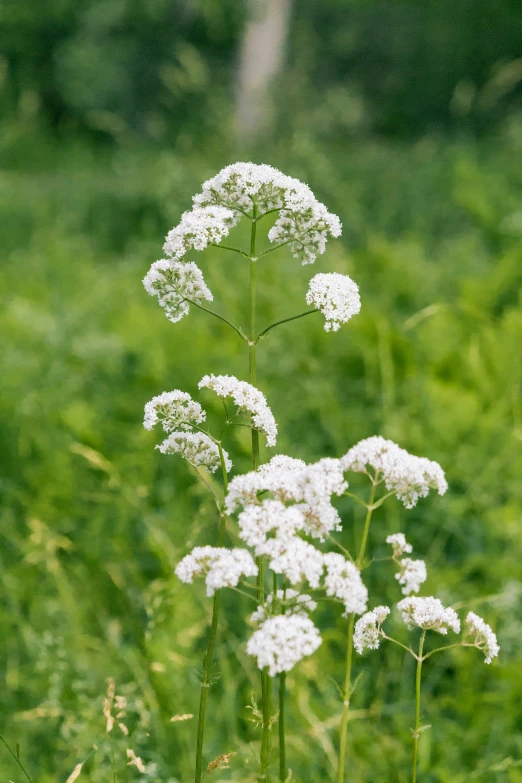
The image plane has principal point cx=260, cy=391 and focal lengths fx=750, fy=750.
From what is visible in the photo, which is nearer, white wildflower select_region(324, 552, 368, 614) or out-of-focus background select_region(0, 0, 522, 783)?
white wildflower select_region(324, 552, 368, 614)

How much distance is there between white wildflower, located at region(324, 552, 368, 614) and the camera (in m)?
1.04

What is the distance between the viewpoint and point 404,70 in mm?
19016

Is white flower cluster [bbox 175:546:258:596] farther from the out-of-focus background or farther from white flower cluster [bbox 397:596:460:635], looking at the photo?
the out-of-focus background

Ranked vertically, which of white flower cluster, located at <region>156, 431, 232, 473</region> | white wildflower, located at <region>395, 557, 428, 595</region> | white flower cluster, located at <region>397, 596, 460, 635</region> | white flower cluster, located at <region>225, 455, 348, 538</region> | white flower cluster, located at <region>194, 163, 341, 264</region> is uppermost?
white flower cluster, located at <region>194, 163, 341, 264</region>

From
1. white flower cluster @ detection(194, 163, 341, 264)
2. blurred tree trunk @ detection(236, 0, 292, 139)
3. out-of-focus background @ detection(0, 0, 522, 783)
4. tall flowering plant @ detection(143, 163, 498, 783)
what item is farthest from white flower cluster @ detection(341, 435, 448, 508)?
blurred tree trunk @ detection(236, 0, 292, 139)

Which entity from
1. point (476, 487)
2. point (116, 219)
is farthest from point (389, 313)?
point (116, 219)

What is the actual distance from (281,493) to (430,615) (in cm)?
36

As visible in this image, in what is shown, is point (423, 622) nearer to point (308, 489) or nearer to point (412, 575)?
point (412, 575)

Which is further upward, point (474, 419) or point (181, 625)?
point (474, 419)

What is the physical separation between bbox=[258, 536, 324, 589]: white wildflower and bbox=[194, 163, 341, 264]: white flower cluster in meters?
0.58

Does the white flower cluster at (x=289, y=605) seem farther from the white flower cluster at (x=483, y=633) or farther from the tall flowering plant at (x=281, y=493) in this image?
the white flower cluster at (x=483, y=633)

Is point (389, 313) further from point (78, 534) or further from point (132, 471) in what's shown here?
point (78, 534)

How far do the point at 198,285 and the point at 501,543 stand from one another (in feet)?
7.21

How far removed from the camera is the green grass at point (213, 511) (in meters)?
2.36
